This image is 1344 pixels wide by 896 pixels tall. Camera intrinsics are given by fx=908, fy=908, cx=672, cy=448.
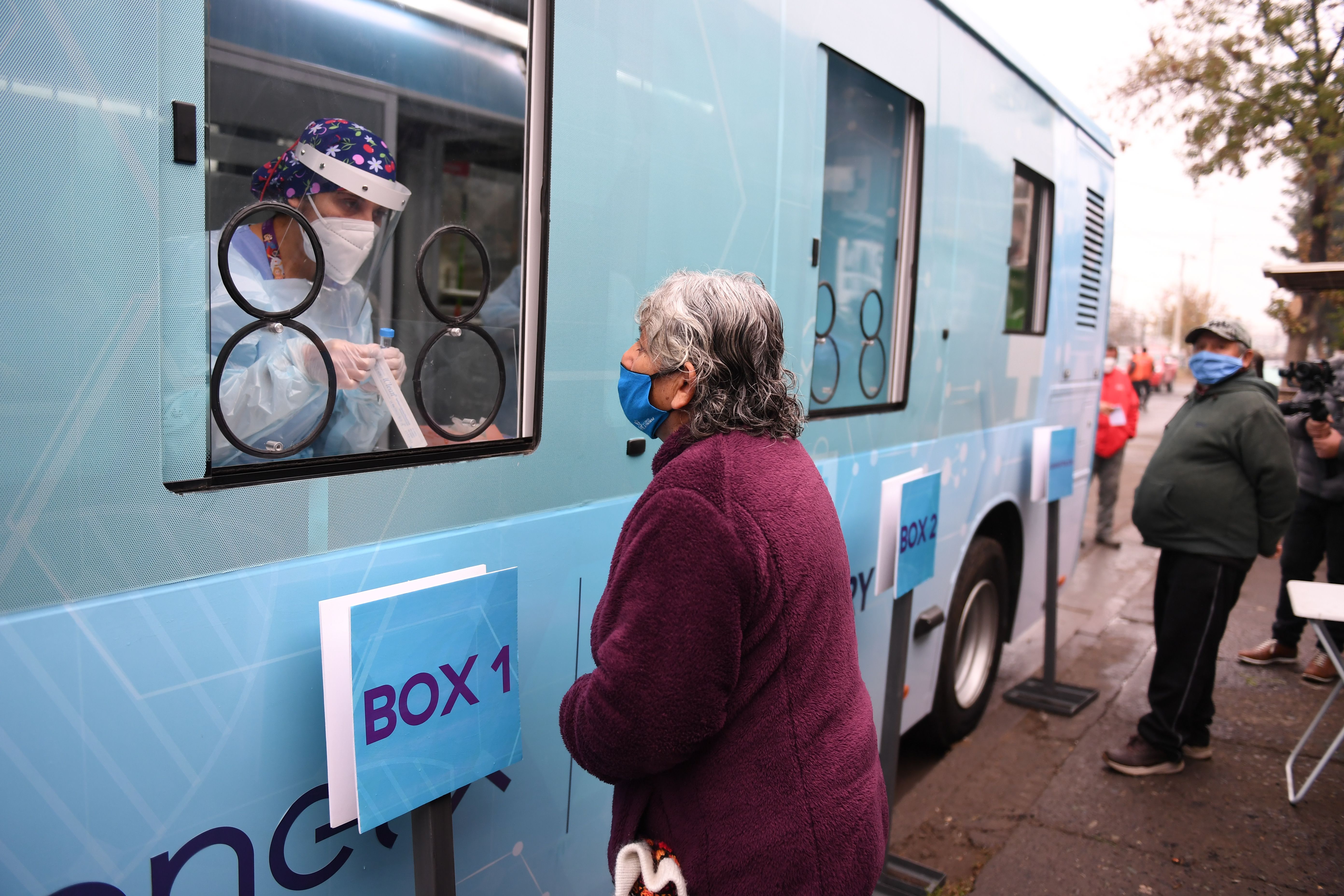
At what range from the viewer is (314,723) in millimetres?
1449

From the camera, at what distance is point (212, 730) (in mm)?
1317

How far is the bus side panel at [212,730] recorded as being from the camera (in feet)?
3.74

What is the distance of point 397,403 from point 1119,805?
3.48 meters

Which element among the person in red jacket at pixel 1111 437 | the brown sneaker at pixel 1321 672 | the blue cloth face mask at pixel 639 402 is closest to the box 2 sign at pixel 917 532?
the blue cloth face mask at pixel 639 402

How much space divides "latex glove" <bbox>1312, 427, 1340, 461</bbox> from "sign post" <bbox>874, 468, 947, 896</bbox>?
118 inches

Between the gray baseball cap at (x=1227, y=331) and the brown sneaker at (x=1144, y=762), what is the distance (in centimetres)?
181

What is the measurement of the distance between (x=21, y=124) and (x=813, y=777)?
1359 mm

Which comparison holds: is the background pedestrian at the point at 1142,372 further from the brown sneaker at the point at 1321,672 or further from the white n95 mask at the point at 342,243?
the white n95 mask at the point at 342,243

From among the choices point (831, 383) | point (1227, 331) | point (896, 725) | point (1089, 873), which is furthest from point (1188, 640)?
point (831, 383)

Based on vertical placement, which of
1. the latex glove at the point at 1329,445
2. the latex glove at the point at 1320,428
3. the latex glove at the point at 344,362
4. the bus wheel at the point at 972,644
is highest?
the latex glove at the point at 344,362

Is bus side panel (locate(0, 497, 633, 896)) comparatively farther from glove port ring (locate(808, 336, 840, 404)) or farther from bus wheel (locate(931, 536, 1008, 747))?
bus wheel (locate(931, 536, 1008, 747))

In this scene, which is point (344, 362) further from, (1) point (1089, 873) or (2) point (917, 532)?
(1) point (1089, 873)

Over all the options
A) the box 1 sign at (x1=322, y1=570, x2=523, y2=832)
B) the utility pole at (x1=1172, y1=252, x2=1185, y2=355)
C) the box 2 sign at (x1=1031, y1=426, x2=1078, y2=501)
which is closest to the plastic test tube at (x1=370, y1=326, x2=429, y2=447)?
the box 1 sign at (x1=322, y1=570, x2=523, y2=832)

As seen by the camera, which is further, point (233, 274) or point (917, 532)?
point (917, 532)
